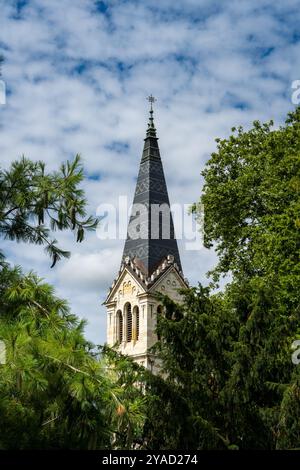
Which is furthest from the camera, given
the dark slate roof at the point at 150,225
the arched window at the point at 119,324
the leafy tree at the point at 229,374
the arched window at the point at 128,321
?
the arched window at the point at 119,324

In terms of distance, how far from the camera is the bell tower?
5312cm

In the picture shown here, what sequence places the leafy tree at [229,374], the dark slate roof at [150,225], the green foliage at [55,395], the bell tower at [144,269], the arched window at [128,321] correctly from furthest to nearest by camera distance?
the dark slate roof at [150,225], the arched window at [128,321], the bell tower at [144,269], the leafy tree at [229,374], the green foliage at [55,395]

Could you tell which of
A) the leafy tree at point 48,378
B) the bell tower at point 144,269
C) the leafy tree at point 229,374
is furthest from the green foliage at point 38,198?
the bell tower at point 144,269

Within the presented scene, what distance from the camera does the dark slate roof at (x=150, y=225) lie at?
54.6 meters

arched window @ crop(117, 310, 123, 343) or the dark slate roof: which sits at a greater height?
the dark slate roof

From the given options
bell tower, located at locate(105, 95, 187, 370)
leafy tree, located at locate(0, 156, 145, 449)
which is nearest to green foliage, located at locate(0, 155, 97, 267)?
leafy tree, located at locate(0, 156, 145, 449)

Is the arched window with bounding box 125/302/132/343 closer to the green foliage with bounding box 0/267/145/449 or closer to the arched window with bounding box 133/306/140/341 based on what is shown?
the arched window with bounding box 133/306/140/341

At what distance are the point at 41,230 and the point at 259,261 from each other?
12.3m

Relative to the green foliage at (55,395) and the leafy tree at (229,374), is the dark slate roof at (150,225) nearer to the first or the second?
the leafy tree at (229,374)

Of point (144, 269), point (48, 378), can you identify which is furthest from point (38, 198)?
point (144, 269)

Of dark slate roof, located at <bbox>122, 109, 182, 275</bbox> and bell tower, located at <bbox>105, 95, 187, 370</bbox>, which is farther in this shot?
dark slate roof, located at <bbox>122, 109, 182, 275</bbox>

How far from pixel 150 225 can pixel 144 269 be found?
404 centimetres

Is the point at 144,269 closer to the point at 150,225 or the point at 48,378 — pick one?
the point at 150,225

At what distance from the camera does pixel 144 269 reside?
5406 cm
